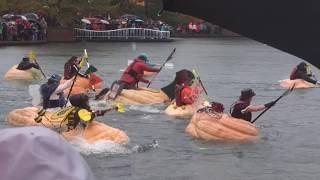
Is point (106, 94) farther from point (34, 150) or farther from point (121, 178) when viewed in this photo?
point (34, 150)

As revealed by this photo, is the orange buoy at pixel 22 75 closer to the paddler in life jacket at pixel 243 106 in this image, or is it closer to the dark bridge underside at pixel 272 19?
the paddler in life jacket at pixel 243 106

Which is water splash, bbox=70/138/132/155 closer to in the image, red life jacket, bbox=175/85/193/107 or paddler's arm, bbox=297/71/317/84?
red life jacket, bbox=175/85/193/107

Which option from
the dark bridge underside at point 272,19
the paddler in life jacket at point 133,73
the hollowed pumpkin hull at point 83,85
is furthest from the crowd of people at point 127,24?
the dark bridge underside at point 272,19

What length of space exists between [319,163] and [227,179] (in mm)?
1657

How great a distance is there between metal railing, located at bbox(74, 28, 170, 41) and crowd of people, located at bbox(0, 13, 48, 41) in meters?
3.69

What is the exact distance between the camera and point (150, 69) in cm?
1630

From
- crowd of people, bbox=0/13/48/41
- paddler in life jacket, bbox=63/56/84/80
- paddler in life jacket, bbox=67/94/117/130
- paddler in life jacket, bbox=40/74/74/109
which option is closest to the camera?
paddler in life jacket, bbox=67/94/117/130

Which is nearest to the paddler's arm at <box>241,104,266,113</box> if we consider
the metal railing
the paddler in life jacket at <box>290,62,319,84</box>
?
the paddler in life jacket at <box>290,62,319,84</box>

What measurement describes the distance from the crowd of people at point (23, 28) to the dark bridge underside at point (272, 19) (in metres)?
40.2

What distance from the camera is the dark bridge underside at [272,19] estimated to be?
7.88 feet

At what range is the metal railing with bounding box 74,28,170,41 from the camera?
5031 centimetres

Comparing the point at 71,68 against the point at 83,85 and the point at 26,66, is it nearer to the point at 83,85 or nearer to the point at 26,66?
the point at 83,85

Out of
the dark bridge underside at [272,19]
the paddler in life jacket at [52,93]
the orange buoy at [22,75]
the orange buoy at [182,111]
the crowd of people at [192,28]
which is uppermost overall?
the dark bridge underside at [272,19]

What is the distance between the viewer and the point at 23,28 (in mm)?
44594
